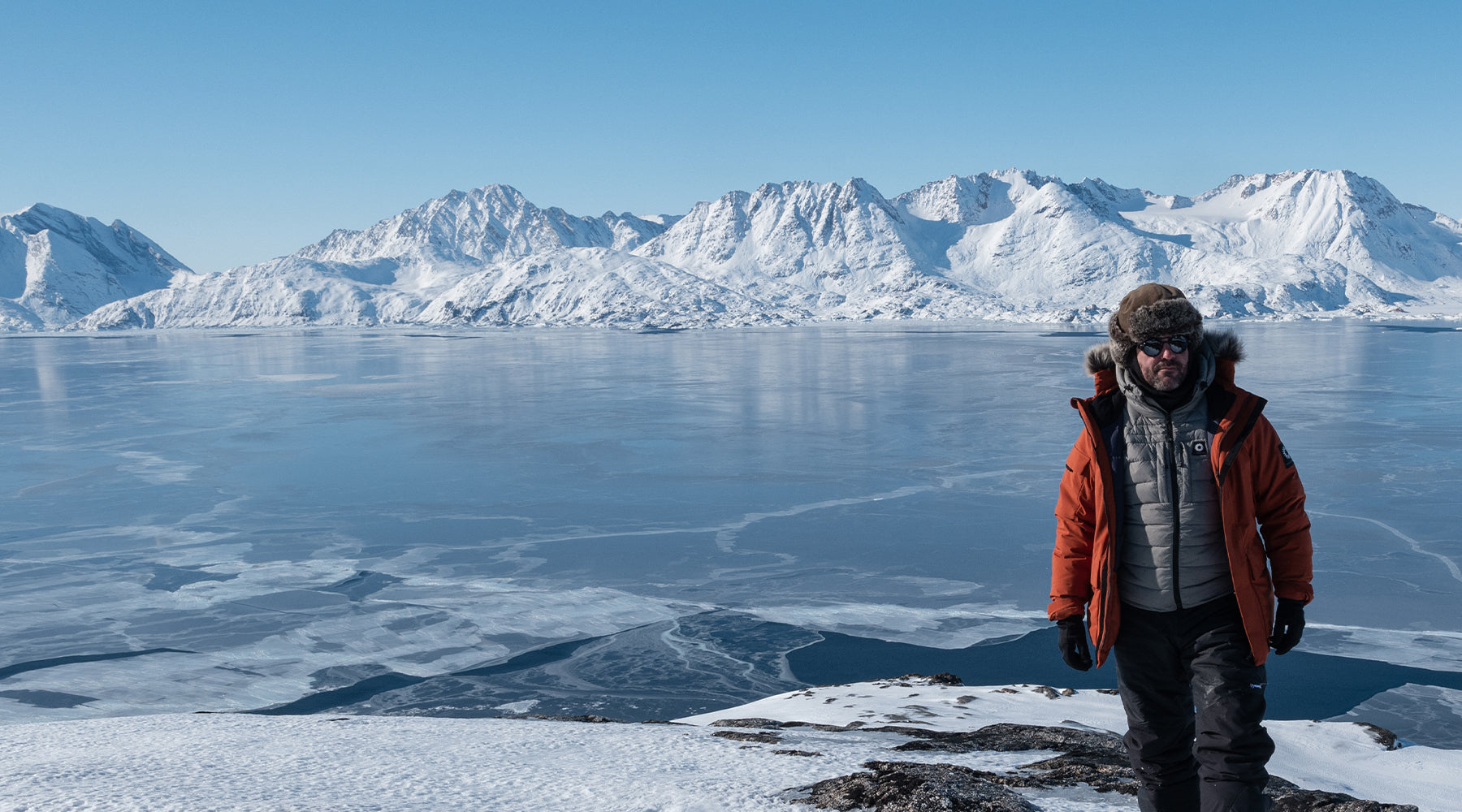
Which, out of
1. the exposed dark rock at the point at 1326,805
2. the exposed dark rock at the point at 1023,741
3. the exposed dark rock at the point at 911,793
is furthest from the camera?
the exposed dark rock at the point at 1023,741

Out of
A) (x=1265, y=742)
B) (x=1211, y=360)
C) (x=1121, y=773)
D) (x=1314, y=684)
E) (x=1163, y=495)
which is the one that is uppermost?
(x=1211, y=360)

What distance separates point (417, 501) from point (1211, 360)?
1484cm

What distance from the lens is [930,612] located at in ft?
35.1

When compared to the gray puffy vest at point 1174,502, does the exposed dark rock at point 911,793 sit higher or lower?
lower

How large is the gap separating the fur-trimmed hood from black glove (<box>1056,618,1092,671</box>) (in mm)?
848

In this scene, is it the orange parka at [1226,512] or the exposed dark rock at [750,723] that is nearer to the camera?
the orange parka at [1226,512]

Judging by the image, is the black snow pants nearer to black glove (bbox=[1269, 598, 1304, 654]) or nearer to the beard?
black glove (bbox=[1269, 598, 1304, 654])

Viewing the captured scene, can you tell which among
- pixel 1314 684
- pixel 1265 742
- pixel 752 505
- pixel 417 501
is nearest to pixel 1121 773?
pixel 1265 742

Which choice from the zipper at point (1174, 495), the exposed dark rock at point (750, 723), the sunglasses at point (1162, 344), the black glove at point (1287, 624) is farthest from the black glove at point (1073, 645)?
the exposed dark rock at point (750, 723)

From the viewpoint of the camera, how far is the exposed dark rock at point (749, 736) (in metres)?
5.31

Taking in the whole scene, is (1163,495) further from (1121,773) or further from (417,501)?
(417,501)

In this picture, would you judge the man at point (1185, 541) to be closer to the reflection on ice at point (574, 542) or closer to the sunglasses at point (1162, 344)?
the sunglasses at point (1162, 344)

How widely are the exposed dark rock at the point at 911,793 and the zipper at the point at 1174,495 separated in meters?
1.19

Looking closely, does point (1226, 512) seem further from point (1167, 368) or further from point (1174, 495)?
point (1167, 368)
